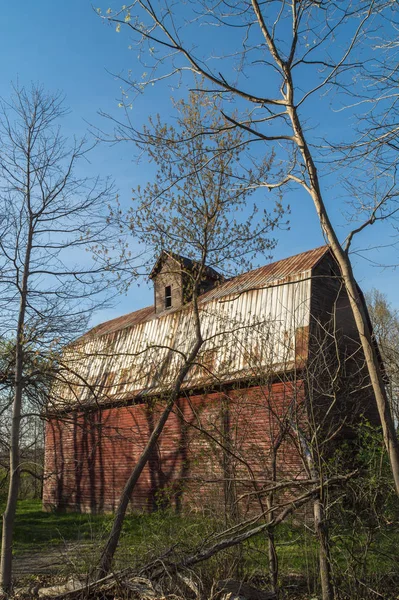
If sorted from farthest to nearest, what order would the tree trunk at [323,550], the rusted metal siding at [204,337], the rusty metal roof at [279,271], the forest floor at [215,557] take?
the rusty metal roof at [279,271]
the rusted metal siding at [204,337]
the forest floor at [215,557]
the tree trunk at [323,550]

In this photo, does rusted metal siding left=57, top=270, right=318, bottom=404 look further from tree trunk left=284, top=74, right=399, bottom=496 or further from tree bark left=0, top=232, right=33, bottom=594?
tree trunk left=284, top=74, right=399, bottom=496

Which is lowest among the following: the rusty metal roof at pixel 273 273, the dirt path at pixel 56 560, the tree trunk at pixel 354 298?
the dirt path at pixel 56 560

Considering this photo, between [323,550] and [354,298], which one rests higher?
[354,298]

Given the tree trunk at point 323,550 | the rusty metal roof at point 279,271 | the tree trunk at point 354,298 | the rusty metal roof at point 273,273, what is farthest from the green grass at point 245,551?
the rusty metal roof at point 279,271

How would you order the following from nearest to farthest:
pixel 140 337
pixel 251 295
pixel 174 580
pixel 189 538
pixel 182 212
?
pixel 174 580 → pixel 189 538 → pixel 182 212 → pixel 251 295 → pixel 140 337

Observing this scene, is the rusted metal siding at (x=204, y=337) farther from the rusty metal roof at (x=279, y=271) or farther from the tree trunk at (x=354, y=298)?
the tree trunk at (x=354, y=298)

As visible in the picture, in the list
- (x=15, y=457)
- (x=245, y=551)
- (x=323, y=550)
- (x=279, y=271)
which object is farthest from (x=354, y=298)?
(x=279, y=271)

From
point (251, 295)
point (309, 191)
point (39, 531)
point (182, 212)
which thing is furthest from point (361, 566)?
point (39, 531)

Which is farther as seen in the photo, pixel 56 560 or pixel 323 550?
pixel 56 560

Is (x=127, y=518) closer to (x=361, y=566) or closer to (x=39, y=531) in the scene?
(x=39, y=531)

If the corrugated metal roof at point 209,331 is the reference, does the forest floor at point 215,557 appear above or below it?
below

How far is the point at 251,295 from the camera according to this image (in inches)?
588

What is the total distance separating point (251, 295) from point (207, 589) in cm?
1037

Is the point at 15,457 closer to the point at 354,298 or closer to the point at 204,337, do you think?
the point at 354,298
